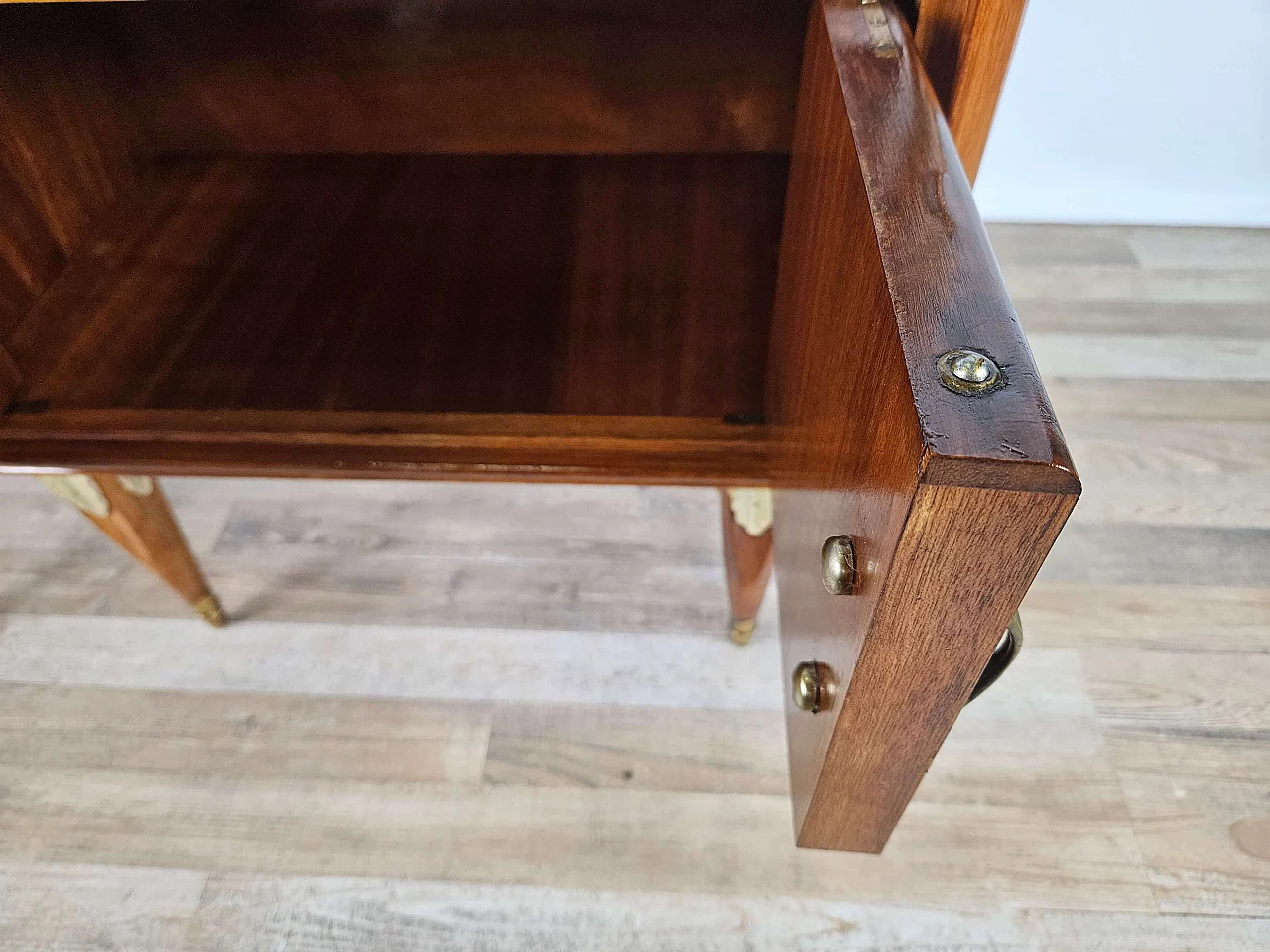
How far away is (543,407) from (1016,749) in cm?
51

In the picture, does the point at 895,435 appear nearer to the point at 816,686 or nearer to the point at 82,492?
the point at 816,686

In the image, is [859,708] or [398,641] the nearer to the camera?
[859,708]

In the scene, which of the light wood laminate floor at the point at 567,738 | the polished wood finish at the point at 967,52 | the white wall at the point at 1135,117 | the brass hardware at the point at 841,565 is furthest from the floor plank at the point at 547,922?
the white wall at the point at 1135,117

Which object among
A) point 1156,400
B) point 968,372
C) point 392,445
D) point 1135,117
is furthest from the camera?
point 1135,117

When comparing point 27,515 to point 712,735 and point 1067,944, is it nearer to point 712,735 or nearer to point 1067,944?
point 712,735

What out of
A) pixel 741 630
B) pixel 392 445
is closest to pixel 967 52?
pixel 392 445

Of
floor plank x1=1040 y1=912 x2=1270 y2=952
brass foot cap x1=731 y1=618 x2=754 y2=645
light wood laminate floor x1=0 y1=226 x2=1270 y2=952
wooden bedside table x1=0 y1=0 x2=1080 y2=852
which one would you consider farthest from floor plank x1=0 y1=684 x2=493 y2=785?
floor plank x1=1040 y1=912 x2=1270 y2=952

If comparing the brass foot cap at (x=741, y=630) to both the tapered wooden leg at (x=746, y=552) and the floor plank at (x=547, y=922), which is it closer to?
the tapered wooden leg at (x=746, y=552)

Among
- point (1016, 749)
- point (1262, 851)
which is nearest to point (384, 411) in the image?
point (1016, 749)

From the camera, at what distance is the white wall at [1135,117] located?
104 centimetres

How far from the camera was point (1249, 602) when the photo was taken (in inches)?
32.5

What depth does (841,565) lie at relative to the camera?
1.00 feet

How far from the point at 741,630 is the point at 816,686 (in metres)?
0.40

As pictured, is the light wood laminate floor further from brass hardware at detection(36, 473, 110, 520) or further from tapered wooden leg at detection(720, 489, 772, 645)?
brass hardware at detection(36, 473, 110, 520)
